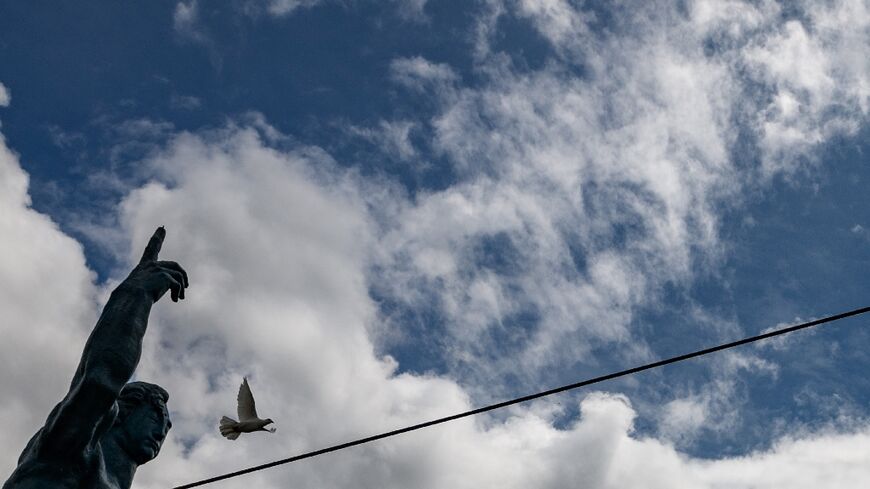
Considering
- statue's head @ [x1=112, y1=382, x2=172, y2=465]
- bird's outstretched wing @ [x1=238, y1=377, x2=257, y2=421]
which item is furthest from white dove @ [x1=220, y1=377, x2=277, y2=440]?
statue's head @ [x1=112, y1=382, x2=172, y2=465]

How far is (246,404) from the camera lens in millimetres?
14156

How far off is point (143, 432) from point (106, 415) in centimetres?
112

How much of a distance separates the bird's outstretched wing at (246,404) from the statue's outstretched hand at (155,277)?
16.1 ft

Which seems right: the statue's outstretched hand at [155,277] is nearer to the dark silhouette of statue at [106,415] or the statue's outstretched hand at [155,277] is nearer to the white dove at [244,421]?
the dark silhouette of statue at [106,415]

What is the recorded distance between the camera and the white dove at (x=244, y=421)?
44.6ft

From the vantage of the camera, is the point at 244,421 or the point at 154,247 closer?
the point at 154,247

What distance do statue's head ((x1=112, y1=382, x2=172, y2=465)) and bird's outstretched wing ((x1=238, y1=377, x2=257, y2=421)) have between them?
13.9ft

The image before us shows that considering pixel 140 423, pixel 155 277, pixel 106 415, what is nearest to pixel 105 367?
pixel 106 415

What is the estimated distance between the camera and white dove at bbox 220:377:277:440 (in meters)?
13.6

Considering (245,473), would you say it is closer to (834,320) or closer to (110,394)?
(110,394)

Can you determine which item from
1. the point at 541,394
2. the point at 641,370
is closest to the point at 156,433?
the point at 541,394

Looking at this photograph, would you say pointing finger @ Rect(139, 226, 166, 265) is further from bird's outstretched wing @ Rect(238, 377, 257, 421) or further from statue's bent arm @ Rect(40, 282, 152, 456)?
bird's outstretched wing @ Rect(238, 377, 257, 421)

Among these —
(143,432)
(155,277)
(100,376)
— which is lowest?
(100,376)

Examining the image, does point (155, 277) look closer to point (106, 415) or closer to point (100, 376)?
point (100, 376)
